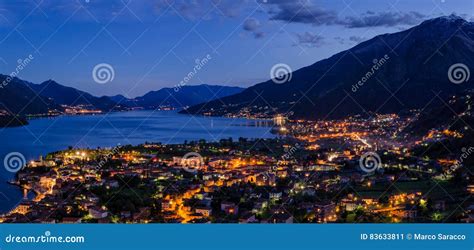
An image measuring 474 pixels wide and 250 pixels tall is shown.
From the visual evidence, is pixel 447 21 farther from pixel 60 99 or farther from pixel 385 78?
pixel 60 99

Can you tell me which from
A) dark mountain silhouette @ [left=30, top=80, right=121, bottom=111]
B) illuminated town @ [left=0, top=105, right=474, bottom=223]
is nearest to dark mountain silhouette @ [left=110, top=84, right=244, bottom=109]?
dark mountain silhouette @ [left=30, top=80, right=121, bottom=111]

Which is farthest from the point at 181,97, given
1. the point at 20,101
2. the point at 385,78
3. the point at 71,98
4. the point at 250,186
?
the point at 250,186

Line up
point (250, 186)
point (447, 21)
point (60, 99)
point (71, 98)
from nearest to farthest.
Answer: point (250, 186), point (447, 21), point (60, 99), point (71, 98)

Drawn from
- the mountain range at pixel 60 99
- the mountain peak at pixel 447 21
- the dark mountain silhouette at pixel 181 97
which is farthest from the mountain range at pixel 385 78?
the dark mountain silhouette at pixel 181 97

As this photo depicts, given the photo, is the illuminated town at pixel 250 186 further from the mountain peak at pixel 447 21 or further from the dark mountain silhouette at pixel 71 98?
the dark mountain silhouette at pixel 71 98
